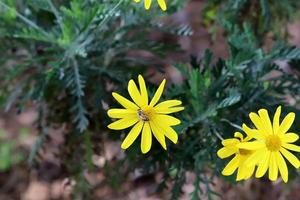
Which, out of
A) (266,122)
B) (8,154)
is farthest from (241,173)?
(8,154)

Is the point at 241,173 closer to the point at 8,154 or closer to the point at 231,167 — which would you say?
the point at 231,167

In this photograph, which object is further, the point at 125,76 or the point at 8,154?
the point at 8,154

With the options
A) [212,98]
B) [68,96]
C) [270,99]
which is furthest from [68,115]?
[270,99]

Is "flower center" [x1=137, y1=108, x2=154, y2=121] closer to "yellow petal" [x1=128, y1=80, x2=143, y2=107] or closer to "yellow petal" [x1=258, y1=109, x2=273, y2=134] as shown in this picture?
"yellow petal" [x1=128, y1=80, x2=143, y2=107]

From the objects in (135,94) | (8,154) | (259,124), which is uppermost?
(8,154)

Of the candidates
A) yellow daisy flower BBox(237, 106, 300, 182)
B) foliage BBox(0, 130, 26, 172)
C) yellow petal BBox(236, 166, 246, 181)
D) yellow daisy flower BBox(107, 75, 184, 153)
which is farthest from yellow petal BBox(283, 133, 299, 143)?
foliage BBox(0, 130, 26, 172)

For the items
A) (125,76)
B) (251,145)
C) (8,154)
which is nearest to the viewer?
(251,145)
